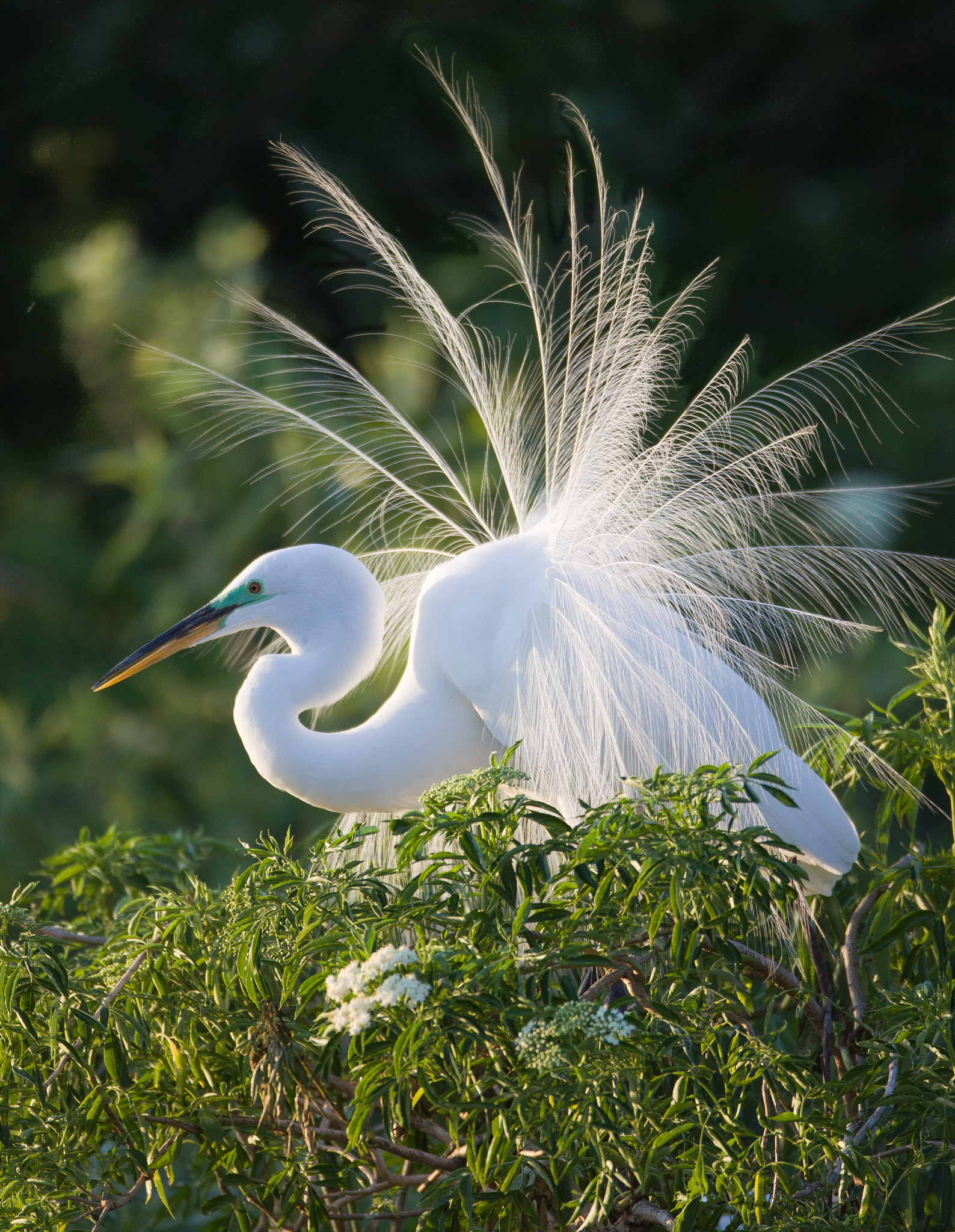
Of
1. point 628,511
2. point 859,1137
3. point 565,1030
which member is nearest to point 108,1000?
point 565,1030

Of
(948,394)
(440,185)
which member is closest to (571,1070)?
(948,394)

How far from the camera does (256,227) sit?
139 inches

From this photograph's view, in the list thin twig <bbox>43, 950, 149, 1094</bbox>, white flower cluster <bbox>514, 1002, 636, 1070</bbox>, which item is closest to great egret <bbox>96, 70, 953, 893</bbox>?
thin twig <bbox>43, 950, 149, 1094</bbox>

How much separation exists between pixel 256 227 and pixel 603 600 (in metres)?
2.68

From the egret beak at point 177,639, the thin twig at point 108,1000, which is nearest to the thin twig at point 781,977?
the thin twig at point 108,1000

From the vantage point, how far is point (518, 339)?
10.2ft

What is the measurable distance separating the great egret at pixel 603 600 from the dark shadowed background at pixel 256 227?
151 cm

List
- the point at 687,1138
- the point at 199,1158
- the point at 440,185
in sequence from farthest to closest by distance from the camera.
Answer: the point at 440,185
the point at 199,1158
the point at 687,1138

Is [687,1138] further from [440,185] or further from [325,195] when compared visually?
[440,185]

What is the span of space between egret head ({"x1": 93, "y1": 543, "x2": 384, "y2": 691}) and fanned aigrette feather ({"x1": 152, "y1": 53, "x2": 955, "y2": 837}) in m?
0.15

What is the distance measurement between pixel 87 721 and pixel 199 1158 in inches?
107

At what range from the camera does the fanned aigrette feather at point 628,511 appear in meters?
1.19

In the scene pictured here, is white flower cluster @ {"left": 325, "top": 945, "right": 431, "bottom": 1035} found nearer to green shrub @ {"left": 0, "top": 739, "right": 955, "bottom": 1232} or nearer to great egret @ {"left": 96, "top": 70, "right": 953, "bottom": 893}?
green shrub @ {"left": 0, "top": 739, "right": 955, "bottom": 1232}

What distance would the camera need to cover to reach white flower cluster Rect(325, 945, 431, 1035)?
0.63 meters
